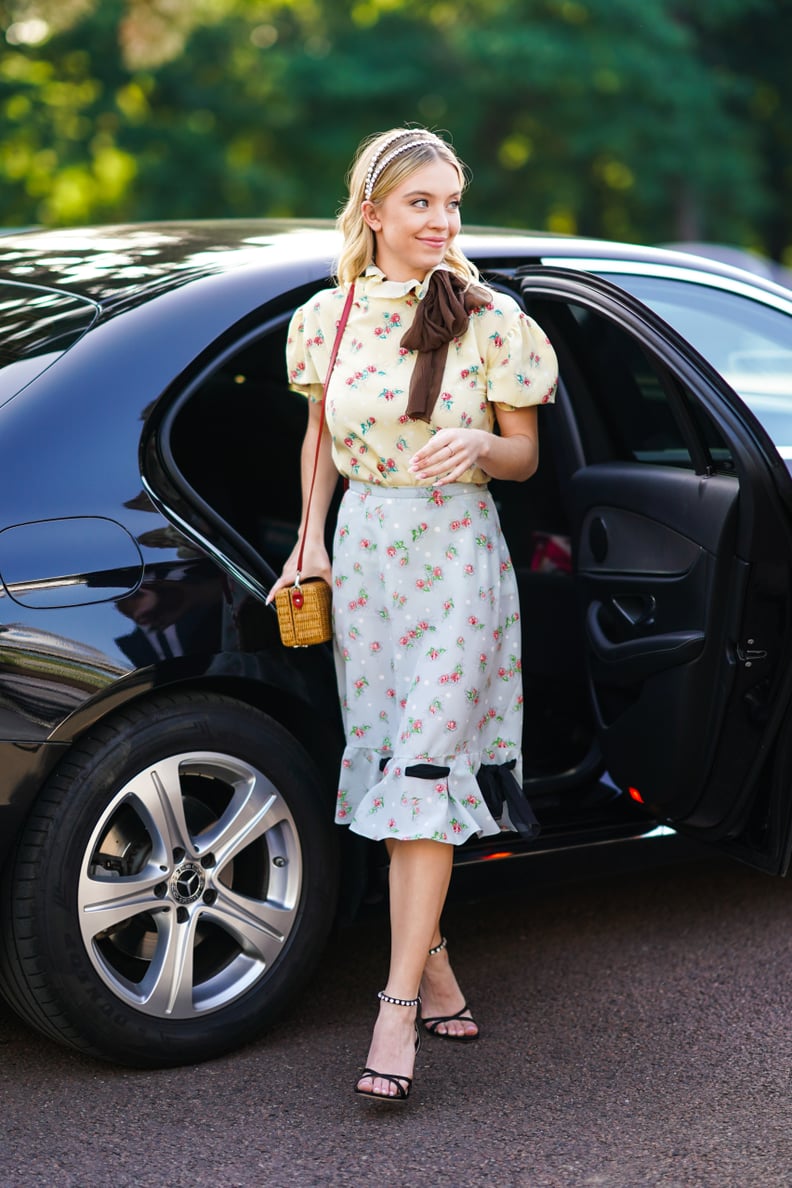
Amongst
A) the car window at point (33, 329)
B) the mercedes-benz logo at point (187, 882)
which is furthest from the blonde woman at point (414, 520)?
the car window at point (33, 329)

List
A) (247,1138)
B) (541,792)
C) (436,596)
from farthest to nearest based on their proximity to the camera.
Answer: (541,792) < (436,596) < (247,1138)

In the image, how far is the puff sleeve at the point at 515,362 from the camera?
9.46 feet

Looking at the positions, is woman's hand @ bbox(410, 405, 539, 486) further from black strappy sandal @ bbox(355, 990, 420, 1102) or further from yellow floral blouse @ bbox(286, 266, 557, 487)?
black strappy sandal @ bbox(355, 990, 420, 1102)

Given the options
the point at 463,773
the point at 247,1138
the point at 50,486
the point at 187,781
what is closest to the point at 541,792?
the point at 463,773

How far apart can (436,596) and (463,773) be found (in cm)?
35

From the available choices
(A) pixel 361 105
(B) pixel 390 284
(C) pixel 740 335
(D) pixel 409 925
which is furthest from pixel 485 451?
(A) pixel 361 105

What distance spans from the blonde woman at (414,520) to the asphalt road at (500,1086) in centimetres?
17

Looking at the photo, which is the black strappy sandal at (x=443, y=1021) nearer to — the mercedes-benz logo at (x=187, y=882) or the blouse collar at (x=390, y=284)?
the mercedes-benz logo at (x=187, y=882)

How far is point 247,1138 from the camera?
275 centimetres

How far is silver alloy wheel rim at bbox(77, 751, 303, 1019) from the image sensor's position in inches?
112

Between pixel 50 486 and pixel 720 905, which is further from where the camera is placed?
pixel 720 905

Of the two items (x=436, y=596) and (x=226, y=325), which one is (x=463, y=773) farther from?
(x=226, y=325)

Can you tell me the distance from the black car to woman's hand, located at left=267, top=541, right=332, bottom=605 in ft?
0.13

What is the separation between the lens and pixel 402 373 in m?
2.87
